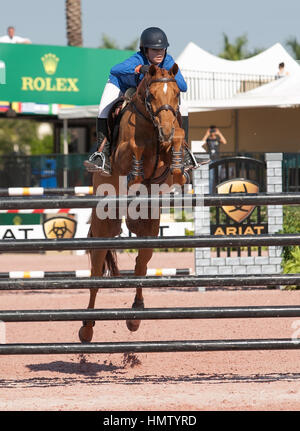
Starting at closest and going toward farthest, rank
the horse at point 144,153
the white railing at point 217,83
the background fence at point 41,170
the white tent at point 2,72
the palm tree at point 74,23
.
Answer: the horse at point 144,153, the background fence at point 41,170, the white tent at point 2,72, the white railing at point 217,83, the palm tree at point 74,23

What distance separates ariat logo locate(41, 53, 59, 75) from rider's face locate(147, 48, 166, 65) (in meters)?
14.1

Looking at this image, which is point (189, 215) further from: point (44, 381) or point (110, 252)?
point (44, 381)

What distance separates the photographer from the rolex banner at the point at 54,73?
20.1 m

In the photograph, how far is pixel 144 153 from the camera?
6.92 metres

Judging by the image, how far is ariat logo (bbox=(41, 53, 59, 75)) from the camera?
2061 centimetres

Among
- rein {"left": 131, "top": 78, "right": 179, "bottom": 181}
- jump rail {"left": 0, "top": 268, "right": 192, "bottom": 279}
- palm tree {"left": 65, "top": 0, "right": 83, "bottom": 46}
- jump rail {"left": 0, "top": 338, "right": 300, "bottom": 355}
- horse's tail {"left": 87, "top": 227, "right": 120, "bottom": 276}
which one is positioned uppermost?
palm tree {"left": 65, "top": 0, "right": 83, "bottom": 46}

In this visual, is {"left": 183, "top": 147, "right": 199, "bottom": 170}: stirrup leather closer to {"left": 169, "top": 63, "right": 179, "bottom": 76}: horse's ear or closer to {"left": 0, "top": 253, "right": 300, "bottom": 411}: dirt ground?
{"left": 169, "top": 63, "right": 179, "bottom": 76}: horse's ear

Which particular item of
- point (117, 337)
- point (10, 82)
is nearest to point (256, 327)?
point (117, 337)

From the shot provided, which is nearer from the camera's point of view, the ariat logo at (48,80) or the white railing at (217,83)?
the ariat logo at (48,80)

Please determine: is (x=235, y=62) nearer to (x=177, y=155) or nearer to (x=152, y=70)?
(x=152, y=70)

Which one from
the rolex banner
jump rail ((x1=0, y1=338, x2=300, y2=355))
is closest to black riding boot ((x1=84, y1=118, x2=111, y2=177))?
jump rail ((x1=0, y1=338, x2=300, y2=355))

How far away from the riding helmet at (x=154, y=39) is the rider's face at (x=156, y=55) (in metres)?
0.06

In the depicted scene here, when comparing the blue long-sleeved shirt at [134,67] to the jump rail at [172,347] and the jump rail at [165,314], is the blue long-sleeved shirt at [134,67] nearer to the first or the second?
the jump rail at [165,314]

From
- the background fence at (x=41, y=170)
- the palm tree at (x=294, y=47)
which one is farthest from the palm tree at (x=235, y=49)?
the background fence at (x=41, y=170)
